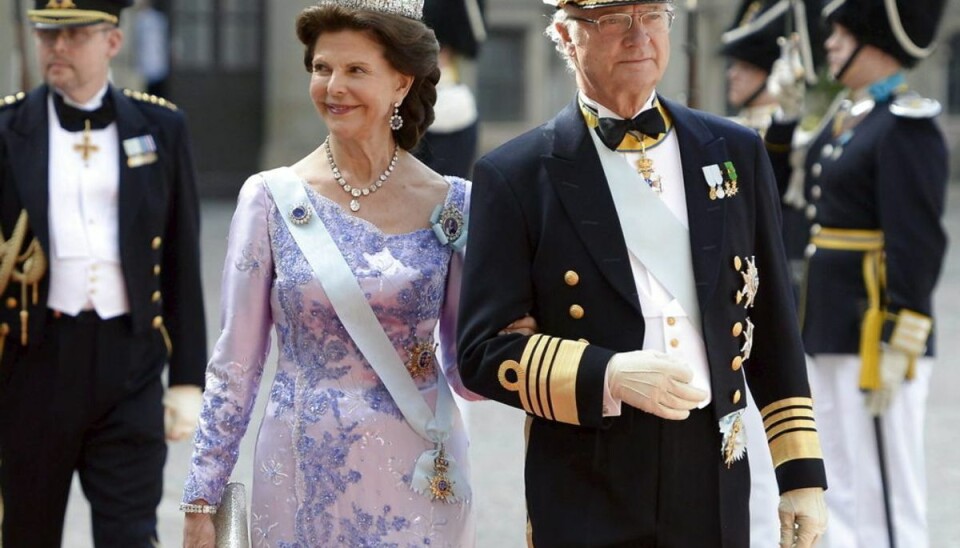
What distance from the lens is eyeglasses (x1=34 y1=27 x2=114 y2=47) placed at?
5.36 m

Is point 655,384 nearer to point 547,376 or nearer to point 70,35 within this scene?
point 547,376

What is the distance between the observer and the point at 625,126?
367 centimetres

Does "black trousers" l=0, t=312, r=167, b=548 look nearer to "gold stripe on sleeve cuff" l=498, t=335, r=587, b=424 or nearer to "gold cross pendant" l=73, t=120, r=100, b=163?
"gold cross pendant" l=73, t=120, r=100, b=163

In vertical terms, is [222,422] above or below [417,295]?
below

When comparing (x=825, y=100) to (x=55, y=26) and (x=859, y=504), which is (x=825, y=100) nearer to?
(x=859, y=504)

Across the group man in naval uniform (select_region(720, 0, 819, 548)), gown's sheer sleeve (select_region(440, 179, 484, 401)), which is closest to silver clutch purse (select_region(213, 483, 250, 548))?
gown's sheer sleeve (select_region(440, 179, 484, 401))

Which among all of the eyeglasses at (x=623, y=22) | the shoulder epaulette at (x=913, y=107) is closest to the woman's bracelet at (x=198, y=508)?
the eyeglasses at (x=623, y=22)

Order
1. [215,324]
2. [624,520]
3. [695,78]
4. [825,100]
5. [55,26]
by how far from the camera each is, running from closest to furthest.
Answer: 1. [624,520]
2. [55,26]
3. [695,78]
4. [215,324]
5. [825,100]

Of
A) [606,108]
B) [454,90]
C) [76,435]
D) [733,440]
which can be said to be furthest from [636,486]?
[454,90]

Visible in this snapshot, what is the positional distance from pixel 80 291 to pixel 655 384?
2.40m

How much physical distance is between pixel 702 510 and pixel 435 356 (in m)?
0.74

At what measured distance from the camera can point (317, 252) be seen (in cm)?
398

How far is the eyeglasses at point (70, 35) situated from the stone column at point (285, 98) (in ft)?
45.7

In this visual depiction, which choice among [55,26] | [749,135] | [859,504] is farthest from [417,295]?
[859,504]
